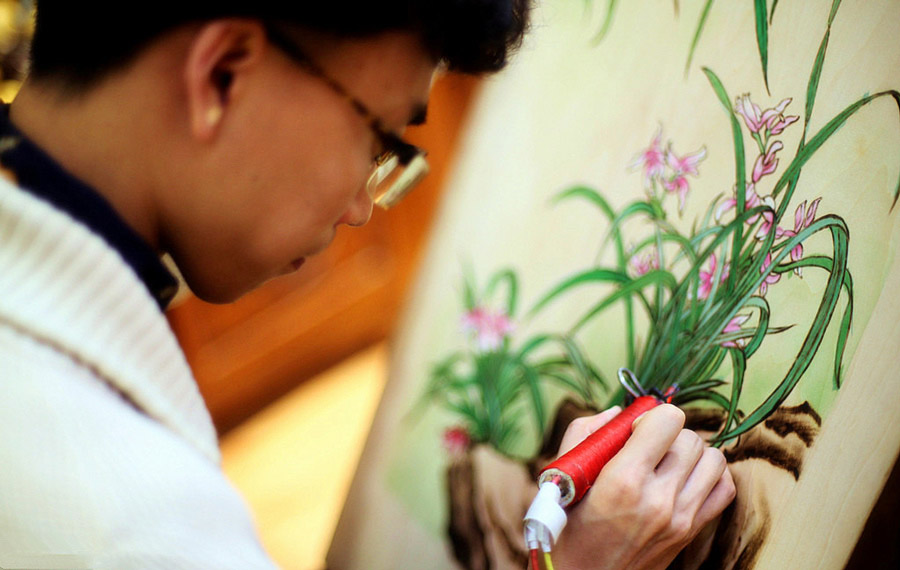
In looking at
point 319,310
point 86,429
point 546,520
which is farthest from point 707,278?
point 319,310

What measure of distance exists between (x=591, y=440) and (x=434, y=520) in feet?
1.20

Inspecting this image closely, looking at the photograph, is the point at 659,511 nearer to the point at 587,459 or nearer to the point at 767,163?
the point at 587,459

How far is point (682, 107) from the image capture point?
73cm

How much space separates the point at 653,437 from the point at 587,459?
53mm

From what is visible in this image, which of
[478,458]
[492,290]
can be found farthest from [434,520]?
[492,290]

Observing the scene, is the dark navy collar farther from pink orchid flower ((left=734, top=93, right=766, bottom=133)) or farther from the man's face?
pink orchid flower ((left=734, top=93, right=766, bottom=133))

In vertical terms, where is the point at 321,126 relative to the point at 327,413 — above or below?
above

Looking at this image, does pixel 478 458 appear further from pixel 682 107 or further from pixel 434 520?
pixel 682 107

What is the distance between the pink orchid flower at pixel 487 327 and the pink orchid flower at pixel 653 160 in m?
0.25

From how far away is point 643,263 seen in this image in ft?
2.42

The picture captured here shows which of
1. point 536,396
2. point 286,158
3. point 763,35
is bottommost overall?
point 536,396

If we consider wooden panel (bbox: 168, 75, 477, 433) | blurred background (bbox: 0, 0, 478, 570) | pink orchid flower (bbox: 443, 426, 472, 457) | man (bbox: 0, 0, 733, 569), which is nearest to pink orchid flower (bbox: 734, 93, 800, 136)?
man (bbox: 0, 0, 733, 569)

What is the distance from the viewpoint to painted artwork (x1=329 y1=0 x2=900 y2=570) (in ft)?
1.90

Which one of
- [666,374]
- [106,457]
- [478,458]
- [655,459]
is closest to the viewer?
[106,457]
